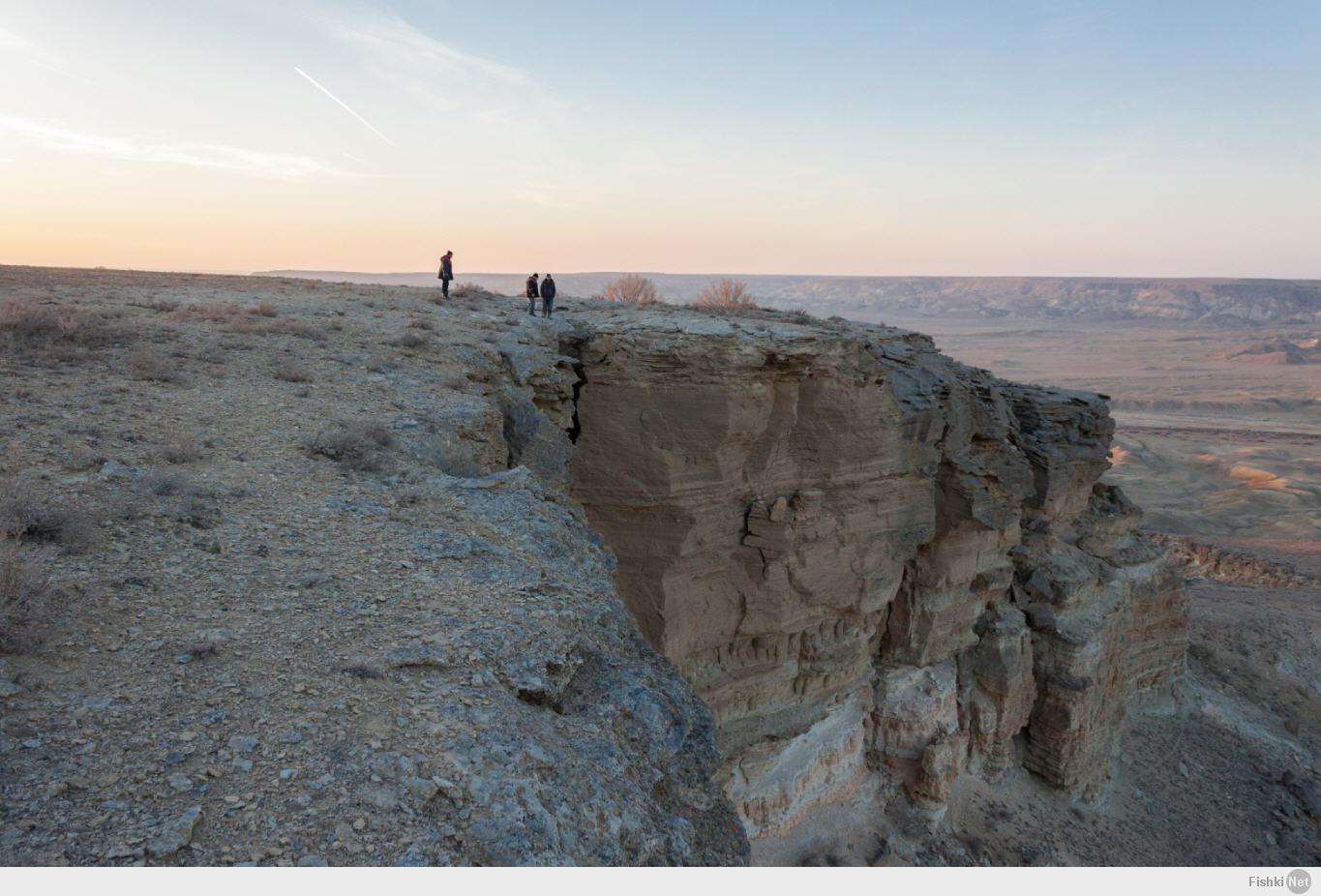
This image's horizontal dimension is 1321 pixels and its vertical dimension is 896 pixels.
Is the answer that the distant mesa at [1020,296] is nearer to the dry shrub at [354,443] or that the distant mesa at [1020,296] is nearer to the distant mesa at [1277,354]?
the distant mesa at [1277,354]

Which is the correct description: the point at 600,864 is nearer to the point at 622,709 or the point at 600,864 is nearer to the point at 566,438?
the point at 622,709

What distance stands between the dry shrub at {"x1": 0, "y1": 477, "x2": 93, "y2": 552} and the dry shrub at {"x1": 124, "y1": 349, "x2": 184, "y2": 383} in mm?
3466

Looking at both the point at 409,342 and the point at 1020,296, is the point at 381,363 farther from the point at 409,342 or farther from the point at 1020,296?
the point at 1020,296

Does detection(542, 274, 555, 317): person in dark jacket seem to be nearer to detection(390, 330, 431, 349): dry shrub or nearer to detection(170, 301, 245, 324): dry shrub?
detection(390, 330, 431, 349): dry shrub

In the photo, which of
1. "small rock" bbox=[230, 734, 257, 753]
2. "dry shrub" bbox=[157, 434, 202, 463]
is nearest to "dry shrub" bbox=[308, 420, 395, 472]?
"dry shrub" bbox=[157, 434, 202, 463]

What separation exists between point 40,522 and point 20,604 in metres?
1.19

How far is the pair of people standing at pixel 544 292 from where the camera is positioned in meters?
12.9

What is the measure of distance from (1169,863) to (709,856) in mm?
13749

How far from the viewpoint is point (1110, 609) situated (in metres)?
15.9

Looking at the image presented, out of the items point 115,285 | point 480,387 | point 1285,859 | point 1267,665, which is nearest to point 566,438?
point 480,387

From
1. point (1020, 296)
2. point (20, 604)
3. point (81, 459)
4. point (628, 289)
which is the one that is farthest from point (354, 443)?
point (1020, 296)

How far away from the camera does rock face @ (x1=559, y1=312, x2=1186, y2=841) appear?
11.2 meters

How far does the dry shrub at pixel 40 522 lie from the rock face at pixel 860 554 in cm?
703

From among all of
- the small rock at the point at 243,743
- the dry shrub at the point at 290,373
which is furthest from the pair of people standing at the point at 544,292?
the small rock at the point at 243,743
